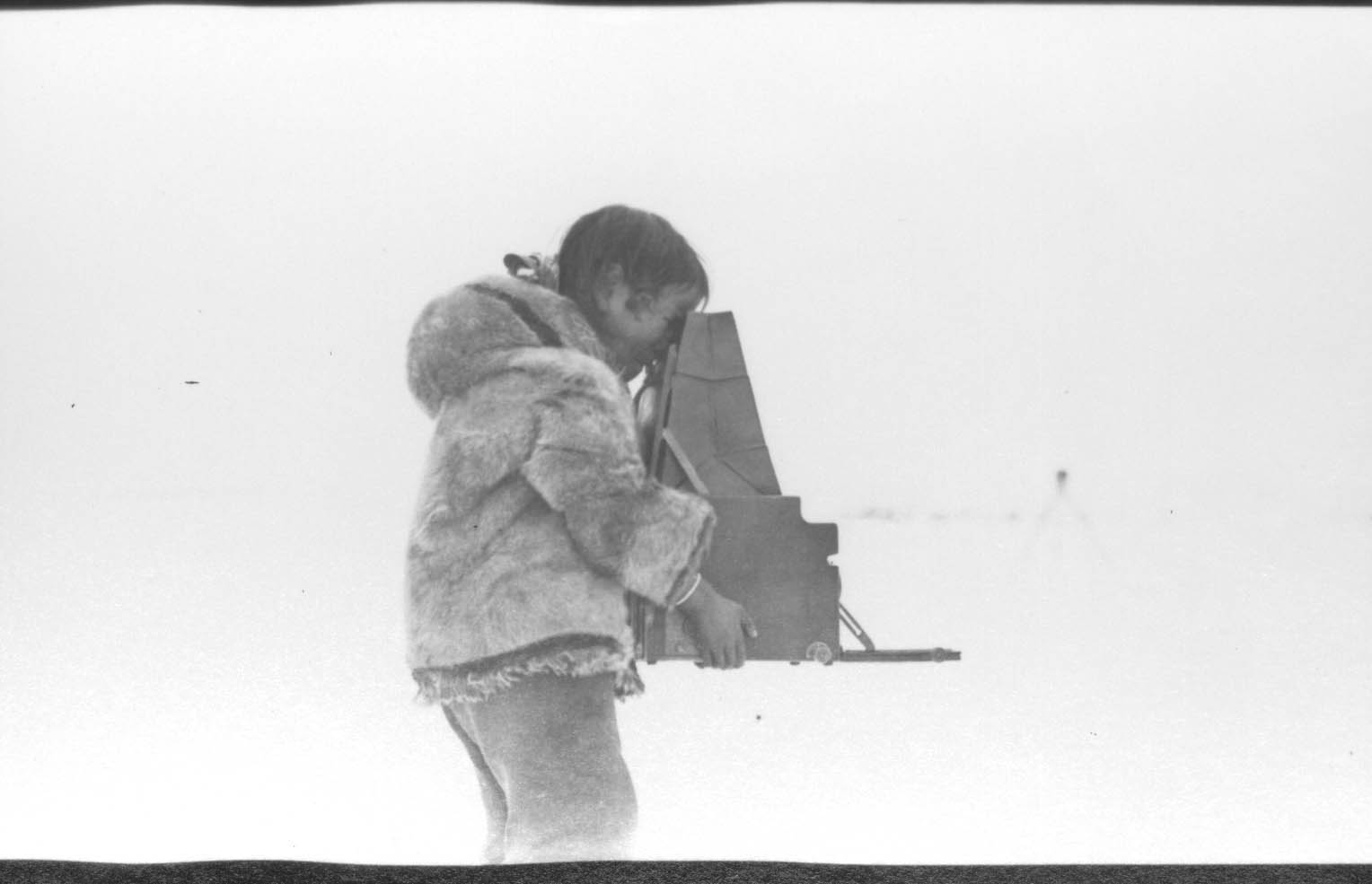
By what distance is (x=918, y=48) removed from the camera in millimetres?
2846

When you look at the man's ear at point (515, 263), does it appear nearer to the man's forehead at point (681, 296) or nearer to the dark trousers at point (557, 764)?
the man's forehead at point (681, 296)

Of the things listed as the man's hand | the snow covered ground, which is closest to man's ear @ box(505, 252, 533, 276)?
the snow covered ground

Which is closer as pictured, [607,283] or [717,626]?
[717,626]

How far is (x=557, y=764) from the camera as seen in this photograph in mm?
2508

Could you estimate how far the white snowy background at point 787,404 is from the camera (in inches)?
106

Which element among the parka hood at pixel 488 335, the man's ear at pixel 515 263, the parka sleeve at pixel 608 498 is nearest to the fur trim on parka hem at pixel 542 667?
the parka sleeve at pixel 608 498

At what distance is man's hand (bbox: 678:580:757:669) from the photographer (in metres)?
2.57


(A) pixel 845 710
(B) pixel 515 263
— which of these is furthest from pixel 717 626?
(B) pixel 515 263

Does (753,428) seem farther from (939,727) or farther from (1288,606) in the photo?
(1288,606)

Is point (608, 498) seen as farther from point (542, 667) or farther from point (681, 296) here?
point (681, 296)

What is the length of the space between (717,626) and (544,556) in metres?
0.34

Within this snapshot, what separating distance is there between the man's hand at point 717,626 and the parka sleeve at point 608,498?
6 cm

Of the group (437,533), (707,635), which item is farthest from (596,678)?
(437,533)

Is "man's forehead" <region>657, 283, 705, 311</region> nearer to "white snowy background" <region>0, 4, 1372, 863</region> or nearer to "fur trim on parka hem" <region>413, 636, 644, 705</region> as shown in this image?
"white snowy background" <region>0, 4, 1372, 863</region>
